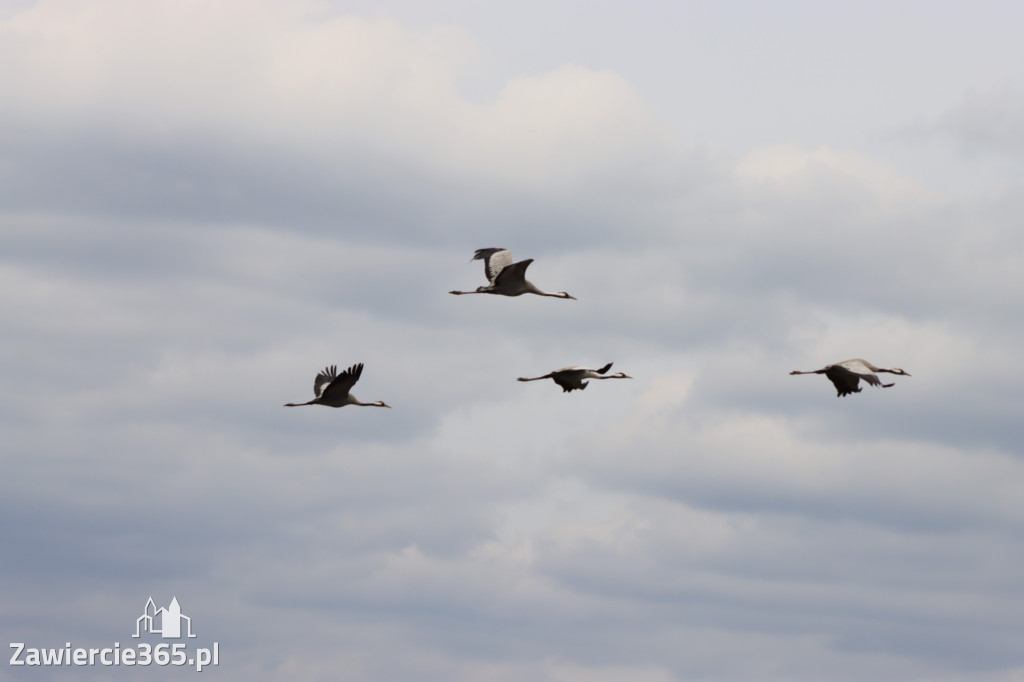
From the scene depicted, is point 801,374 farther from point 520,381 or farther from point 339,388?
point 339,388

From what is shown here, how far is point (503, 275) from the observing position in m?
63.6

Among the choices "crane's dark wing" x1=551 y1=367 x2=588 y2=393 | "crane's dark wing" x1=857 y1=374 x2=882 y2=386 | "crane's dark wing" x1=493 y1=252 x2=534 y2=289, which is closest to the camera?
"crane's dark wing" x1=857 y1=374 x2=882 y2=386

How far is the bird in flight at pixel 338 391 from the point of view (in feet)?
212

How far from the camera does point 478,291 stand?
64.1 metres

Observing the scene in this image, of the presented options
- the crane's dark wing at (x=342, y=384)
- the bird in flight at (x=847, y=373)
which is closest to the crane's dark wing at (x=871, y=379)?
the bird in flight at (x=847, y=373)

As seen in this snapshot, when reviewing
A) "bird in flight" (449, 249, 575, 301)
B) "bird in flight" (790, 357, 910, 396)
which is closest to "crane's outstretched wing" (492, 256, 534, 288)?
"bird in flight" (449, 249, 575, 301)

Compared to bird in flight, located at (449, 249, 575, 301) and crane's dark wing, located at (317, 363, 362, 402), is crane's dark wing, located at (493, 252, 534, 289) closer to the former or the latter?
bird in flight, located at (449, 249, 575, 301)

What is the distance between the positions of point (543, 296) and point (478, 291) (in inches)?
172

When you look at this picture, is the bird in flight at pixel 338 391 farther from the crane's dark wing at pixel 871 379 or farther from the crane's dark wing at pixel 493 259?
the crane's dark wing at pixel 871 379

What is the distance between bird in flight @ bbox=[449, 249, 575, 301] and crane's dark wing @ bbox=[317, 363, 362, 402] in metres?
5.82

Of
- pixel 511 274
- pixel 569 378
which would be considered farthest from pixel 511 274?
pixel 569 378

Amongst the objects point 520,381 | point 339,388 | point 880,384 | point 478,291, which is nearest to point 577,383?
point 520,381

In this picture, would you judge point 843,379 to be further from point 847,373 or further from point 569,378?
point 569,378

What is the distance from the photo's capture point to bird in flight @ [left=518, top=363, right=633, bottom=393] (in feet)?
218
